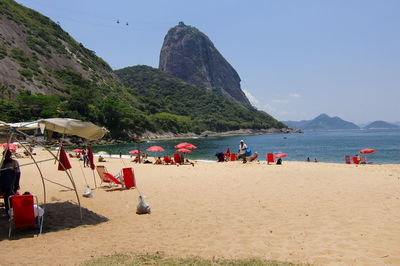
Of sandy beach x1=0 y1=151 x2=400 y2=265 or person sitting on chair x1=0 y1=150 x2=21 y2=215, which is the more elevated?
person sitting on chair x1=0 y1=150 x2=21 y2=215

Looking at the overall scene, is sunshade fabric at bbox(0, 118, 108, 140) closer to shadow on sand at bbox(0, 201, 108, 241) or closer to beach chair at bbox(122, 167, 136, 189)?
shadow on sand at bbox(0, 201, 108, 241)

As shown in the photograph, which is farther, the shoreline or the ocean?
the shoreline

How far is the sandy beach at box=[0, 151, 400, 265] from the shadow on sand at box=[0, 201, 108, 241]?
0.02 meters

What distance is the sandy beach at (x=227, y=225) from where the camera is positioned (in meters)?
5.23

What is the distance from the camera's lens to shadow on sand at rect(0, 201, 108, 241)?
6.42 meters

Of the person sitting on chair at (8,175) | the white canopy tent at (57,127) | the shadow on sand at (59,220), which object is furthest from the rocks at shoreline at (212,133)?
the person sitting on chair at (8,175)

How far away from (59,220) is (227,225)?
154 inches

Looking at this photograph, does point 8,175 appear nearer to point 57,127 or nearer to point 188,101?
point 57,127

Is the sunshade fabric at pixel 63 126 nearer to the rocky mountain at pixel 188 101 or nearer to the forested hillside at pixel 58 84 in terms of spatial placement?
the forested hillside at pixel 58 84

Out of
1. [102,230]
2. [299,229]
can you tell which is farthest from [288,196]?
[102,230]

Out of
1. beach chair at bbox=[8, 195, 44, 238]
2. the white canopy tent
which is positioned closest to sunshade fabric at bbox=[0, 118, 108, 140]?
the white canopy tent

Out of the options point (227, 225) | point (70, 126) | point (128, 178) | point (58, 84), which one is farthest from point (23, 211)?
point (58, 84)

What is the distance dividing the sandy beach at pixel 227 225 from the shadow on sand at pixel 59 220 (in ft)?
0.07

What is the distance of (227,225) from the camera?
6.84 m
